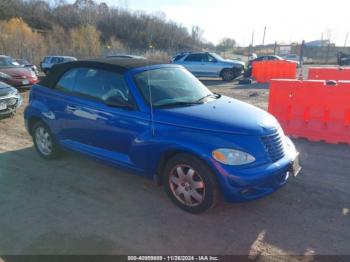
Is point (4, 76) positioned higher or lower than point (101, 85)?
lower

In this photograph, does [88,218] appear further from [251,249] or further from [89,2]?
[89,2]

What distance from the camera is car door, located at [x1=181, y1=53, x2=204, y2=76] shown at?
1942cm

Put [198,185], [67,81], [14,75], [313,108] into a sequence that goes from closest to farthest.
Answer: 1. [198,185]
2. [67,81]
3. [313,108]
4. [14,75]

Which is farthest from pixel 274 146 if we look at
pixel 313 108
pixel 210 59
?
pixel 210 59

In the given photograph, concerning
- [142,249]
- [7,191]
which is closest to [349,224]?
[142,249]

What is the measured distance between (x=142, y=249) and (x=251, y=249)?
109 centimetres

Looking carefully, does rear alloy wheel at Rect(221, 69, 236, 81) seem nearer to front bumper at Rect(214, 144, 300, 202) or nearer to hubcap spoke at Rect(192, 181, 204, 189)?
front bumper at Rect(214, 144, 300, 202)

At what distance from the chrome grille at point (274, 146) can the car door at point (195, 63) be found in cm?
1589

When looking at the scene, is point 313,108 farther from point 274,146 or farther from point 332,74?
point 332,74

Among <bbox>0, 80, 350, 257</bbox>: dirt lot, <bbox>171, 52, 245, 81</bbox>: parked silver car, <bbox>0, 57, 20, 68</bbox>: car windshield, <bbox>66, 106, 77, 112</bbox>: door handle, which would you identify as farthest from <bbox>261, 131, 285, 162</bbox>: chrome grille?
<bbox>171, 52, 245, 81</bbox>: parked silver car

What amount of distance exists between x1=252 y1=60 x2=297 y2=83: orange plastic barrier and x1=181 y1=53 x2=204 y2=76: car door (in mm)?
3381

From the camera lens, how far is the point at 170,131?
3.80 metres

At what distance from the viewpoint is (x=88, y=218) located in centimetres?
372

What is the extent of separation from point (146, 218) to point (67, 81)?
2611mm
